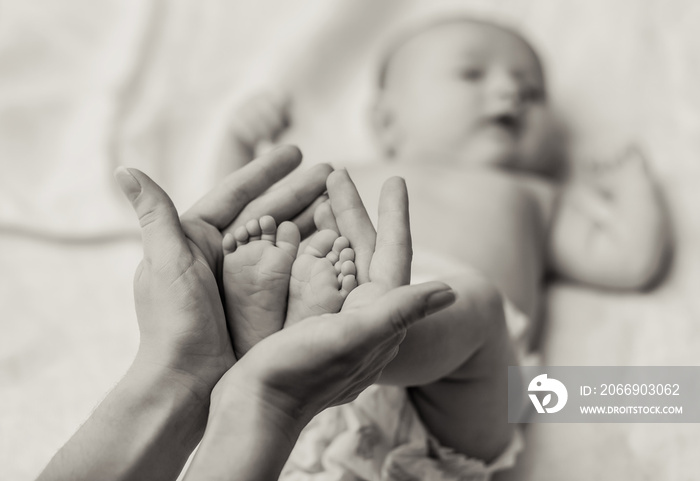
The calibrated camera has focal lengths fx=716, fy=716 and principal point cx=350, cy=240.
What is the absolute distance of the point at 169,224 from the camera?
25.7 inches

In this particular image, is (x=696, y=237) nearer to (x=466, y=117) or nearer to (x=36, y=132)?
Result: (x=466, y=117)

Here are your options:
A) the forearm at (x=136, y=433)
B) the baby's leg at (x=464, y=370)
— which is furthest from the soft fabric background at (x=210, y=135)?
the forearm at (x=136, y=433)

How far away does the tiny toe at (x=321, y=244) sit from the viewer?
676 mm

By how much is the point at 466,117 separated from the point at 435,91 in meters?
0.08

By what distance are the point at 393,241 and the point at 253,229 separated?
0.51 ft

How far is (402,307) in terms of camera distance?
0.54 m

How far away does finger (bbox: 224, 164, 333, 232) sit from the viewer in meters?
0.74

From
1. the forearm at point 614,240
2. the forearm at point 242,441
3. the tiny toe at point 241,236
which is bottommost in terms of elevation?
the forearm at point 614,240

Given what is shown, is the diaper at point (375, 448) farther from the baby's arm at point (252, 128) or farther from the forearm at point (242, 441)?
the baby's arm at point (252, 128)

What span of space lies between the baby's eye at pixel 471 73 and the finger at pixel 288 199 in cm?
64

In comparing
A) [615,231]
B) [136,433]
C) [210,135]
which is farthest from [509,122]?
[136,433]

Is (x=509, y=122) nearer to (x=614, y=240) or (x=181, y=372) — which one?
(x=614, y=240)

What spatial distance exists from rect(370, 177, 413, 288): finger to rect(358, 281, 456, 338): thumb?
6 centimetres

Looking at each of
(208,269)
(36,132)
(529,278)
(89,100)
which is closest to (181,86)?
(89,100)
